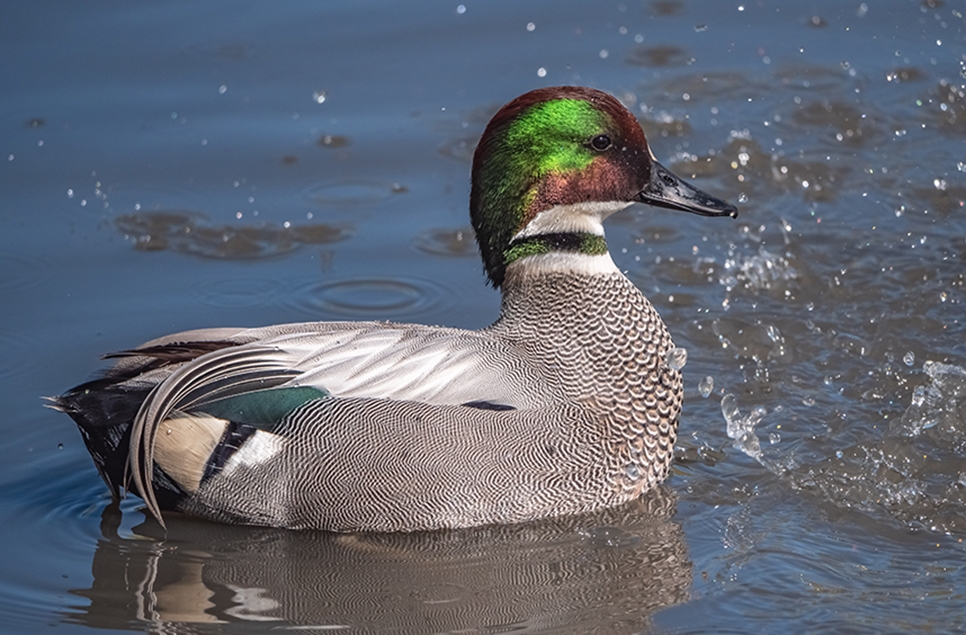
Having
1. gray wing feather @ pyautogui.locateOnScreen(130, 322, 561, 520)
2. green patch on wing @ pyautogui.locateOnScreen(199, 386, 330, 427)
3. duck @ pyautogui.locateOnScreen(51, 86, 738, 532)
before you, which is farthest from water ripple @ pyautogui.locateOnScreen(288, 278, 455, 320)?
green patch on wing @ pyautogui.locateOnScreen(199, 386, 330, 427)

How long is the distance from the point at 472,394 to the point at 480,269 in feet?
7.25

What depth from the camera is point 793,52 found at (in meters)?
9.27

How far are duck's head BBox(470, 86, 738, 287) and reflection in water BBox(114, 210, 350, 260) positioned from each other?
2198 millimetres

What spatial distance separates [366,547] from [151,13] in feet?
18.1

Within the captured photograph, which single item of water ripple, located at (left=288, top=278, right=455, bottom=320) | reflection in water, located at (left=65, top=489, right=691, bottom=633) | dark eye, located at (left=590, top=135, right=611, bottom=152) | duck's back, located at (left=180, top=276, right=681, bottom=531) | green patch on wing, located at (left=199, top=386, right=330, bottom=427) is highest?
dark eye, located at (left=590, top=135, right=611, bottom=152)

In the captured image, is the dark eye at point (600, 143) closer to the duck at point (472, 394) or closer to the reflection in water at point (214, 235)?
the duck at point (472, 394)

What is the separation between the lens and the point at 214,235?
25.3 ft

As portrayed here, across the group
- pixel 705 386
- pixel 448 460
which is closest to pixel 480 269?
pixel 705 386

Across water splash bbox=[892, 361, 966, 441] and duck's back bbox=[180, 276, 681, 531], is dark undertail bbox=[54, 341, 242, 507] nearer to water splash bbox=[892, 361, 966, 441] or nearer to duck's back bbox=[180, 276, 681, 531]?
duck's back bbox=[180, 276, 681, 531]

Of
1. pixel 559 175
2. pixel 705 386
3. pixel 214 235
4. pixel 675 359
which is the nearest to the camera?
pixel 559 175

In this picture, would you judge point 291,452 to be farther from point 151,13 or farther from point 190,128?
point 151,13

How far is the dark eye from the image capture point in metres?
5.49

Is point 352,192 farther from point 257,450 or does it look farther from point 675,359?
point 257,450

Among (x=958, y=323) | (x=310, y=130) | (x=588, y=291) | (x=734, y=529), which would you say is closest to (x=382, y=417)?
(x=588, y=291)
